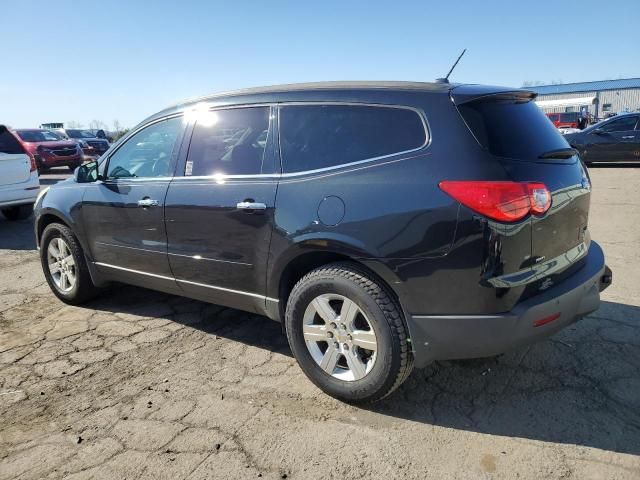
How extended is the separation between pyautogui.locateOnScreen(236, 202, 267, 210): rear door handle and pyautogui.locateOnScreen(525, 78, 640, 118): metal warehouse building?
Answer: 55.8m

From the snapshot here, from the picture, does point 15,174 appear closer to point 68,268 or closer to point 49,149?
point 68,268

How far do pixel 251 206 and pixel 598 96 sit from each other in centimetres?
6735

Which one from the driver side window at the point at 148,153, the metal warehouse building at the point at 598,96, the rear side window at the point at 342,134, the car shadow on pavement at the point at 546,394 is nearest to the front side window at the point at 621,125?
the car shadow on pavement at the point at 546,394

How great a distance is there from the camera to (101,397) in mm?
3141

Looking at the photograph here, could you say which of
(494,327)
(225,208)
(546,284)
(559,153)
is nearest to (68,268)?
(225,208)

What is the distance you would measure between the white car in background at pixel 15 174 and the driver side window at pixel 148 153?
5.20 meters

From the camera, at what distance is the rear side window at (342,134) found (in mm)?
2764

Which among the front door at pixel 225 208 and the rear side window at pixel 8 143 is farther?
the rear side window at pixel 8 143

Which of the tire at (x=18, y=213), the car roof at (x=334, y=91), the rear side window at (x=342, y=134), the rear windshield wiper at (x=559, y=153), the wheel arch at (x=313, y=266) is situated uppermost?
Answer: the car roof at (x=334, y=91)

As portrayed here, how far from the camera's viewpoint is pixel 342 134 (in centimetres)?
299

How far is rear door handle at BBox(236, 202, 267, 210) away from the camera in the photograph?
3.13m

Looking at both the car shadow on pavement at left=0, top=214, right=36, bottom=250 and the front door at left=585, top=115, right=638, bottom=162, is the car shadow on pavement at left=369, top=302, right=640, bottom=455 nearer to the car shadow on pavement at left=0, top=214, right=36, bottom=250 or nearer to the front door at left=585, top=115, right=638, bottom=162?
the car shadow on pavement at left=0, top=214, right=36, bottom=250

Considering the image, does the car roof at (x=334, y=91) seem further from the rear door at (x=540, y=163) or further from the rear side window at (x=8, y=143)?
the rear side window at (x=8, y=143)

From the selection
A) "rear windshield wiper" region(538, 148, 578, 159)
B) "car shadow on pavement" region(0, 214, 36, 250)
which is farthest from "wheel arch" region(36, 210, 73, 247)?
"rear windshield wiper" region(538, 148, 578, 159)
